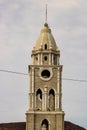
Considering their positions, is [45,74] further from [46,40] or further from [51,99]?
[46,40]

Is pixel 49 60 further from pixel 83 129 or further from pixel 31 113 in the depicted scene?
pixel 83 129

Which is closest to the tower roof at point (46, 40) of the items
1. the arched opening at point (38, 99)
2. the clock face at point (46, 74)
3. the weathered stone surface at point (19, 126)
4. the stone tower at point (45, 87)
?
the stone tower at point (45, 87)

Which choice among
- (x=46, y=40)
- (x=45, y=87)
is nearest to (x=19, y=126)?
(x=45, y=87)

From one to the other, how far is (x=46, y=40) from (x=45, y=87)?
543 centimetres

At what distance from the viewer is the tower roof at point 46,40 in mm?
66062

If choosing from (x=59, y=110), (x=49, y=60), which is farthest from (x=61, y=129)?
(x=49, y=60)

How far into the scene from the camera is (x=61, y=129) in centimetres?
6356

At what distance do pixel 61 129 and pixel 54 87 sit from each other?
15.2 ft

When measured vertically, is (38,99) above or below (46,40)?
below

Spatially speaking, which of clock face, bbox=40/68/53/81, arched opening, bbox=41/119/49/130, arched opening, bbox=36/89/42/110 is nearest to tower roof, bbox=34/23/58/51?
clock face, bbox=40/68/53/81

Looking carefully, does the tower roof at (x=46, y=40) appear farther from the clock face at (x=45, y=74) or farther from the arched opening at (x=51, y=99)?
the arched opening at (x=51, y=99)

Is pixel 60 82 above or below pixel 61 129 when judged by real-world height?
above

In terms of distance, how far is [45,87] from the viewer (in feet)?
212

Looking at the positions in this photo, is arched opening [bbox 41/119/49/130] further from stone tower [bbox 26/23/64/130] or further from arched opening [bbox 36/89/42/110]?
arched opening [bbox 36/89/42/110]
